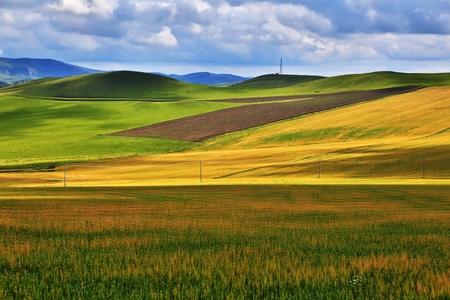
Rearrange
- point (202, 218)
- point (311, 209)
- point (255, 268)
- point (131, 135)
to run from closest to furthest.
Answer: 1. point (255, 268)
2. point (202, 218)
3. point (311, 209)
4. point (131, 135)

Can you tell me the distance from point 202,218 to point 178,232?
552cm

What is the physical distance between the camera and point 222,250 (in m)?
16.2

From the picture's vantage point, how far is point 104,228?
70.5 feet

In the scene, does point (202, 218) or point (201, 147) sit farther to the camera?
point (201, 147)

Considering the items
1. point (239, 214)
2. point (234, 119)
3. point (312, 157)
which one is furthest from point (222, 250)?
point (234, 119)

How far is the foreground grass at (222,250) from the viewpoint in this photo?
11633 mm

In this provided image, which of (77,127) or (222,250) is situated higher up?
(222,250)

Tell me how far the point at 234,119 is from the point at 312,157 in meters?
45.5

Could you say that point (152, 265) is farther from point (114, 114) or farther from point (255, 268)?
point (114, 114)

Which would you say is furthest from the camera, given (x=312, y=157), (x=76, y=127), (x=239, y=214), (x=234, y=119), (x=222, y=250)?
(x=76, y=127)

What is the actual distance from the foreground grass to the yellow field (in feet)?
83.1

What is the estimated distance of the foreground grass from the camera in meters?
11.6

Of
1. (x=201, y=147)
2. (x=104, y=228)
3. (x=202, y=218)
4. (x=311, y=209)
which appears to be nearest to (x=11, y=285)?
(x=104, y=228)

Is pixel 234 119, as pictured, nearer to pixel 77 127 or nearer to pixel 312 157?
pixel 77 127
